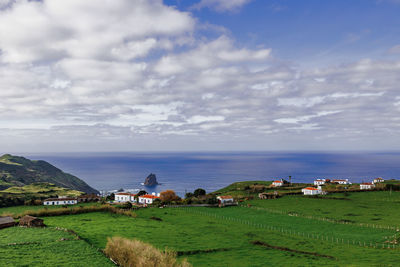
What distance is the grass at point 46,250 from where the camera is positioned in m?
34.8

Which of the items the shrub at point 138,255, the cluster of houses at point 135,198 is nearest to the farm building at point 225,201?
the cluster of houses at point 135,198

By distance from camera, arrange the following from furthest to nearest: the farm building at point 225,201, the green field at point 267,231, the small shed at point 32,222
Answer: the farm building at point 225,201
the small shed at point 32,222
the green field at point 267,231

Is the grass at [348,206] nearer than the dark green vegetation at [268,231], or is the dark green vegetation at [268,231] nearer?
the dark green vegetation at [268,231]

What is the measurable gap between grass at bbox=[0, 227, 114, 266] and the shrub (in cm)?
Result: 136

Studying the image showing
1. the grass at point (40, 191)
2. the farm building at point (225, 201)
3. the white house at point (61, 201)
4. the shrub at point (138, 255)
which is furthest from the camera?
the grass at point (40, 191)

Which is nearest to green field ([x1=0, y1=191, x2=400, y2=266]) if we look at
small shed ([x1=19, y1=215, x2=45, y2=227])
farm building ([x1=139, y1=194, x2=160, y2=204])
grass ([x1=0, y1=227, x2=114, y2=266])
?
grass ([x1=0, y1=227, x2=114, y2=266])

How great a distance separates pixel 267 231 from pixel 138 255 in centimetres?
3903

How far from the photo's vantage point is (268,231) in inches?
2518

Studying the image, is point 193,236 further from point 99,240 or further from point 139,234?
point 99,240

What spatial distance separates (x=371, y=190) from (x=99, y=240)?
368 feet

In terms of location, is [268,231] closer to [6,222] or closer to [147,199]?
[6,222]

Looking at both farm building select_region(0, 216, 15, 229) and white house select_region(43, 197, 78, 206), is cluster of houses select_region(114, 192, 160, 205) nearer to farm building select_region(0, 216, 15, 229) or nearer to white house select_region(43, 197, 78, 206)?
white house select_region(43, 197, 78, 206)

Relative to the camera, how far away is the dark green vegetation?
44438mm

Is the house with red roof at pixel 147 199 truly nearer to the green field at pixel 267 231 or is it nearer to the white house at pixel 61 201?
the green field at pixel 267 231
